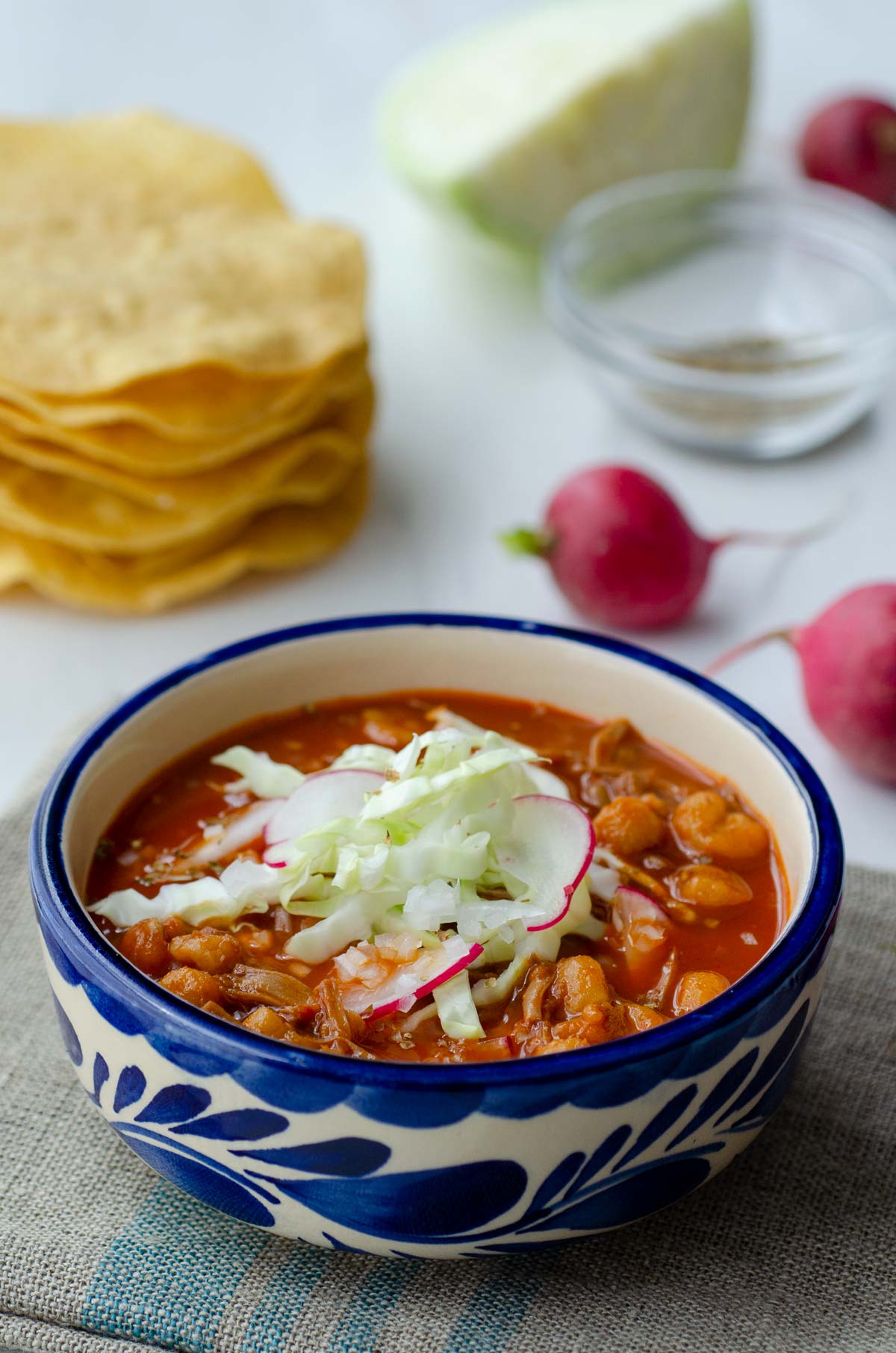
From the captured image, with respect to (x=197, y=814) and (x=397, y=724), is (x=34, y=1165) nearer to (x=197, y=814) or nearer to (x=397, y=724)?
(x=197, y=814)

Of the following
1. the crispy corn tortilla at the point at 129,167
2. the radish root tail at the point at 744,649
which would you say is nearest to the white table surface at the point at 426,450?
the radish root tail at the point at 744,649

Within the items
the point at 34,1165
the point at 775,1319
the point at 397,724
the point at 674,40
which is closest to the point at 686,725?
the point at 397,724

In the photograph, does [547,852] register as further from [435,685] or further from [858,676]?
[858,676]

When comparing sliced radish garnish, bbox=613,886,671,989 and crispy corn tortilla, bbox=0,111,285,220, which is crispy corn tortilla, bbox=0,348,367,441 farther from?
sliced radish garnish, bbox=613,886,671,989

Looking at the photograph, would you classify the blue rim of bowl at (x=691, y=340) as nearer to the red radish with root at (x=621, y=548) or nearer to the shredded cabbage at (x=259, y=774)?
the red radish with root at (x=621, y=548)

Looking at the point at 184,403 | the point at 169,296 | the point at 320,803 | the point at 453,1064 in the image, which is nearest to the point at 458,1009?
the point at 453,1064

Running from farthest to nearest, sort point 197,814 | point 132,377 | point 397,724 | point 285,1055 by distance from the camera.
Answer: point 132,377, point 397,724, point 197,814, point 285,1055
